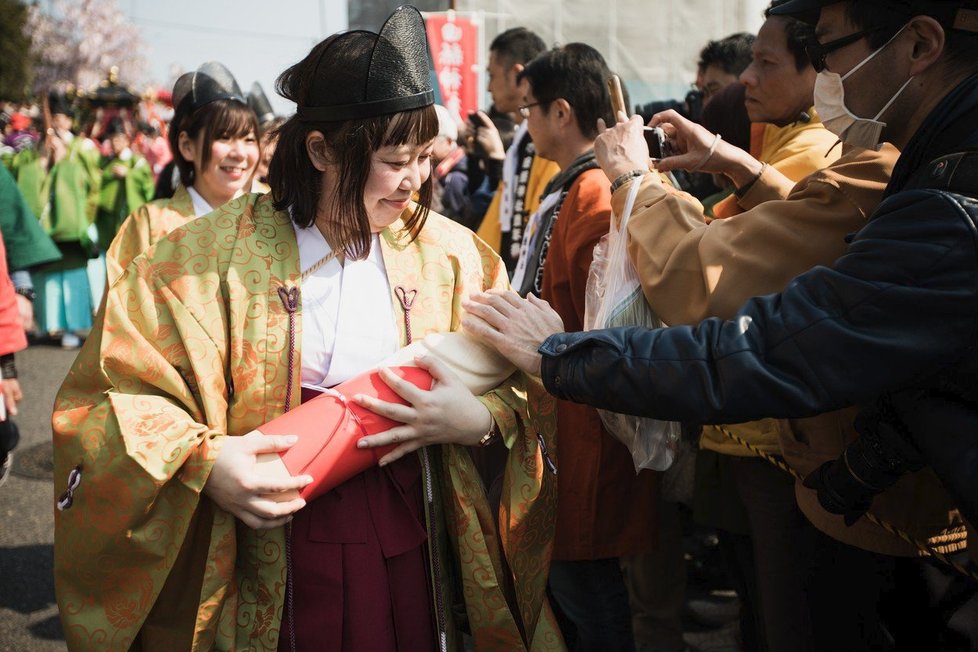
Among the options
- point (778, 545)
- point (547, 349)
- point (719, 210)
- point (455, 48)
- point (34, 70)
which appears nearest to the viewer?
point (547, 349)

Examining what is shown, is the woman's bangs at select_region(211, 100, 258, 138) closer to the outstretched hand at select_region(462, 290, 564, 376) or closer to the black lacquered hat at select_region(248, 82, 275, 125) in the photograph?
the black lacquered hat at select_region(248, 82, 275, 125)

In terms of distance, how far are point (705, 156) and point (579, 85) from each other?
37.3 inches

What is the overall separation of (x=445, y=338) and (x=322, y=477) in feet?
1.40

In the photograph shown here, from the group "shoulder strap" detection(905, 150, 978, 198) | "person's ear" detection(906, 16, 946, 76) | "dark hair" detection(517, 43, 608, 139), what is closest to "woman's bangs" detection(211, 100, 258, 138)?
"dark hair" detection(517, 43, 608, 139)

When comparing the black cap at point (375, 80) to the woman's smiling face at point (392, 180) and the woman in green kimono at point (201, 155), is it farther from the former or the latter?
the woman in green kimono at point (201, 155)

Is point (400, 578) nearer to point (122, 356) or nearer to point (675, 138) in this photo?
point (122, 356)

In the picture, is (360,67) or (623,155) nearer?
(360,67)

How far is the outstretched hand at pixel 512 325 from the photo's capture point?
1.96 metres

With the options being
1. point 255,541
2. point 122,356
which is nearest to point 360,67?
point 122,356

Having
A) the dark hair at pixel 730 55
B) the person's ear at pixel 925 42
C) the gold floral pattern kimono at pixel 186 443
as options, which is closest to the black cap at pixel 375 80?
the gold floral pattern kimono at pixel 186 443

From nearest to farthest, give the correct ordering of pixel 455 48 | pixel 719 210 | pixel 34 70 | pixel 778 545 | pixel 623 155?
pixel 623 155
pixel 778 545
pixel 719 210
pixel 455 48
pixel 34 70

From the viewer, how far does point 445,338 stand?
79.6 inches

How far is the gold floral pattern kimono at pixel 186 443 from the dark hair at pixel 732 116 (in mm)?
1769

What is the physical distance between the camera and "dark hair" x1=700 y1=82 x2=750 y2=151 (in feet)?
10.7
